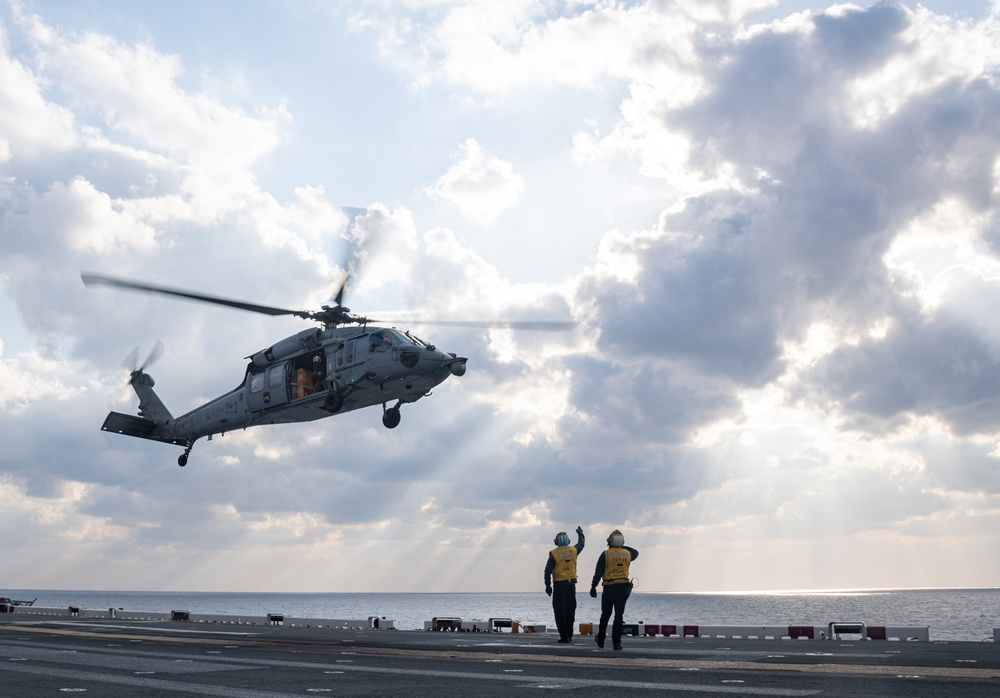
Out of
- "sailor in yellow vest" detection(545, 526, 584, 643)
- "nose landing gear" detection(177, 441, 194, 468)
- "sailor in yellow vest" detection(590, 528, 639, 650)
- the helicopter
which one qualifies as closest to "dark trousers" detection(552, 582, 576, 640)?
"sailor in yellow vest" detection(545, 526, 584, 643)

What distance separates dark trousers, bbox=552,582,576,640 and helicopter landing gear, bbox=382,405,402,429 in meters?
14.3

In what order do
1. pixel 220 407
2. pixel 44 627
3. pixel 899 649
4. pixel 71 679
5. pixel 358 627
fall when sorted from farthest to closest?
pixel 220 407
pixel 358 627
pixel 44 627
pixel 899 649
pixel 71 679

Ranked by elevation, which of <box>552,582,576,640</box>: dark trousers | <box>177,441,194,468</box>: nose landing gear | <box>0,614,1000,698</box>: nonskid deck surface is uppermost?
<box>177,441,194,468</box>: nose landing gear

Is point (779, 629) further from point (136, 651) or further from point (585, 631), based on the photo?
point (136, 651)

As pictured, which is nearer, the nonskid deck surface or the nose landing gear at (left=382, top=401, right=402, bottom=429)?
the nonskid deck surface

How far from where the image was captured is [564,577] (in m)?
20.7

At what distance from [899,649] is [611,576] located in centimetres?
572

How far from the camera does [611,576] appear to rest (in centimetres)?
1883

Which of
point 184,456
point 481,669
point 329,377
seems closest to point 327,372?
point 329,377

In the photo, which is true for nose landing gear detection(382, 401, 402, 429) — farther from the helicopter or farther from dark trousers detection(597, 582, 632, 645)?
dark trousers detection(597, 582, 632, 645)

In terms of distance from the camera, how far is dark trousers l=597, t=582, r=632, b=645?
17.7 m

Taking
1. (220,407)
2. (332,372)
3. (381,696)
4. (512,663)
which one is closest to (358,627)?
(332,372)

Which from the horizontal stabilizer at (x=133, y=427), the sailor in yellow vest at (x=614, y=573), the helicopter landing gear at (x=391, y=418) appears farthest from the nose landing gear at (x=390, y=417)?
the sailor in yellow vest at (x=614, y=573)

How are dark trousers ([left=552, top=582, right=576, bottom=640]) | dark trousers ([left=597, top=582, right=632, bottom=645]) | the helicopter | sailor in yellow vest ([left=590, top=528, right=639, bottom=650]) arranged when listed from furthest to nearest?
the helicopter
dark trousers ([left=552, top=582, right=576, bottom=640])
sailor in yellow vest ([left=590, top=528, right=639, bottom=650])
dark trousers ([left=597, top=582, right=632, bottom=645])
